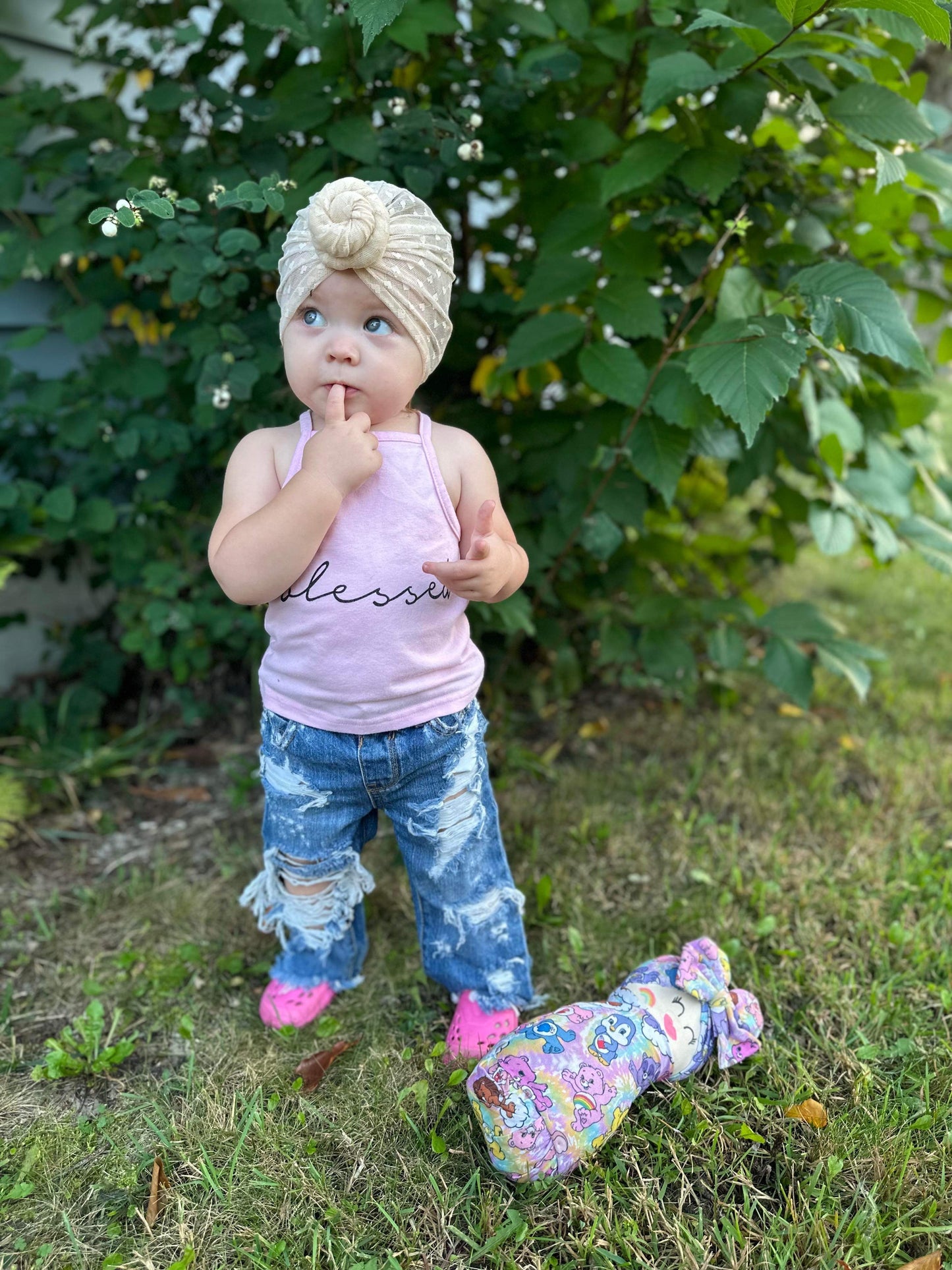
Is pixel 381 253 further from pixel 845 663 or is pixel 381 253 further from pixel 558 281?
pixel 845 663

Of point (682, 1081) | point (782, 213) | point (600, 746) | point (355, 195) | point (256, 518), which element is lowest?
point (600, 746)

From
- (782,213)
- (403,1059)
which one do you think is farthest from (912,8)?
(403,1059)

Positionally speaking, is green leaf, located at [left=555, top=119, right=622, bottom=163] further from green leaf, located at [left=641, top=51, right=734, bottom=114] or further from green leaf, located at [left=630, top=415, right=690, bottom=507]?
green leaf, located at [left=630, top=415, right=690, bottom=507]

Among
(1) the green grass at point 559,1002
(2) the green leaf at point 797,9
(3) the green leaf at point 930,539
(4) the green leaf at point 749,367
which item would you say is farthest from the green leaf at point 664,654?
(2) the green leaf at point 797,9

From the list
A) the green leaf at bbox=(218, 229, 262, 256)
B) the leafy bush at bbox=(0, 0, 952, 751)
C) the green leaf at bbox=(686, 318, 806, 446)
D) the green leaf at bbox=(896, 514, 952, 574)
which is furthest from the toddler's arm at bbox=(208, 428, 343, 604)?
the green leaf at bbox=(896, 514, 952, 574)

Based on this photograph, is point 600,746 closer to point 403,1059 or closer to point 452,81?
point 403,1059

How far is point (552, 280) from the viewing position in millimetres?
1991

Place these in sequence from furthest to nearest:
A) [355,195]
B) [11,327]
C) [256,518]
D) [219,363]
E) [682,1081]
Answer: [11,327] < [219,363] < [682,1081] < [256,518] < [355,195]

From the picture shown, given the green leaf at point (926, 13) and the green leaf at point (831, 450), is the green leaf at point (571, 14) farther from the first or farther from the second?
the green leaf at point (831, 450)

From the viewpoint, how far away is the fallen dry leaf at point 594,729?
2.78 metres

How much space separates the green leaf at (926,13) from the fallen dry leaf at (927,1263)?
165 centimetres

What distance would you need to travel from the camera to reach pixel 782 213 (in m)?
2.09

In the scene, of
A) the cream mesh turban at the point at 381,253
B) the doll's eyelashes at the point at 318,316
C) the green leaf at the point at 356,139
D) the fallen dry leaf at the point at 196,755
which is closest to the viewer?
the cream mesh turban at the point at 381,253

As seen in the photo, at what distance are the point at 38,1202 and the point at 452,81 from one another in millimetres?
2108
